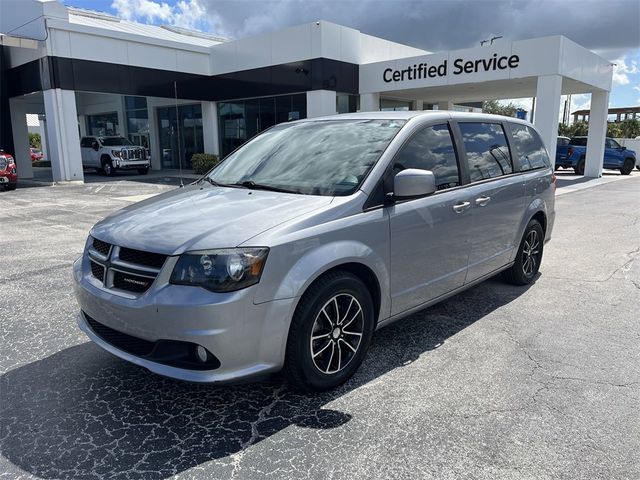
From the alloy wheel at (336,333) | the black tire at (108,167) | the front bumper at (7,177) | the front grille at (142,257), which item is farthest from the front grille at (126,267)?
the black tire at (108,167)

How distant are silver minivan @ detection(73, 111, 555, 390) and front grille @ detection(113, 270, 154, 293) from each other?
0.03 feet

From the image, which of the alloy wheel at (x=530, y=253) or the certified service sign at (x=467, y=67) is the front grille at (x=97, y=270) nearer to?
the alloy wheel at (x=530, y=253)

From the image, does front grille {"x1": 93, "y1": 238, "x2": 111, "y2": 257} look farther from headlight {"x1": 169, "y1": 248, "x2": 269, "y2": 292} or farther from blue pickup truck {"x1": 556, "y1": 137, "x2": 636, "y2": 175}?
blue pickup truck {"x1": 556, "y1": 137, "x2": 636, "y2": 175}

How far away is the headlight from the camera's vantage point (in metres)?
2.85

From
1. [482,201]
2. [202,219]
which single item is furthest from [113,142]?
[202,219]

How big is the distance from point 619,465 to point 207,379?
7.32 ft

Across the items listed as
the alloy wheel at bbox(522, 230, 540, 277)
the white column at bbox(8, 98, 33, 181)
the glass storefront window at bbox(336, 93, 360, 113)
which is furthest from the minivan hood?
the white column at bbox(8, 98, 33, 181)

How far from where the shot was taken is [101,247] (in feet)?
11.2

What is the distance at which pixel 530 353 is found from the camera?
4.04 metres

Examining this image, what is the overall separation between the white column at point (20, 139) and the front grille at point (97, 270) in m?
23.4

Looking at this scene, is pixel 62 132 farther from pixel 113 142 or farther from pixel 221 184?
pixel 221 184

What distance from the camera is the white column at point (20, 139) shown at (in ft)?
77.3

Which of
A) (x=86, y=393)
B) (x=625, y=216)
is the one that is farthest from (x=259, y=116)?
(x=86, y=393)

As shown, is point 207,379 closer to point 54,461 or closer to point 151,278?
point 151,278
